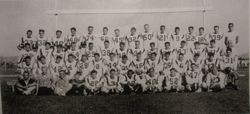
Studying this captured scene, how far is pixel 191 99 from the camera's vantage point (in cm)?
286

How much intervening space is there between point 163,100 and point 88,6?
983mm

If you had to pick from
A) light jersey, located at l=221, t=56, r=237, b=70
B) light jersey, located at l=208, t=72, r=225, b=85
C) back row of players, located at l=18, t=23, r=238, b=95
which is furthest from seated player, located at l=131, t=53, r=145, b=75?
light jersey, located at l=221, t=56, r=237, b=70

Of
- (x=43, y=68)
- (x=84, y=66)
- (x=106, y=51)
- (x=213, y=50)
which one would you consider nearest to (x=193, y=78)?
(x=213, y=50)

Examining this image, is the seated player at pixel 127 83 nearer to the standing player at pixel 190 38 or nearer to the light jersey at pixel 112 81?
the light jersey at pixel 112 81

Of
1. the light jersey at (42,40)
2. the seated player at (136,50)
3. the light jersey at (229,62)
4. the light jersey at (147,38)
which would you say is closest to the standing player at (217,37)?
the light jersey at (229,62)

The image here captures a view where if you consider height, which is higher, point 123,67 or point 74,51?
point 74,51

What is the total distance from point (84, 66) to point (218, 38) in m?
1.13

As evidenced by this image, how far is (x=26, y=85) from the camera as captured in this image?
2816 mm

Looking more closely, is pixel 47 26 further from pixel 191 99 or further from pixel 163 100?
pixel 191 99

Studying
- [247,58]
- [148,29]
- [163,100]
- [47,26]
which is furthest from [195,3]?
[47,26]

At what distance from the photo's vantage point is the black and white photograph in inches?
109

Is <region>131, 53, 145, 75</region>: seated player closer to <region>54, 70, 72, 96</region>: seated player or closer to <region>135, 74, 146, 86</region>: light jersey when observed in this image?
<region>135, 74, 146, 86</region>: light jersey

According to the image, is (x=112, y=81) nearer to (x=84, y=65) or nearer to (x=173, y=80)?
(x=84, y=65)

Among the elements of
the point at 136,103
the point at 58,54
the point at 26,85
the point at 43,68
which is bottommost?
the point at 136,103
